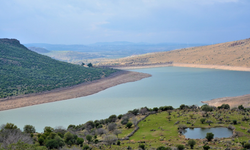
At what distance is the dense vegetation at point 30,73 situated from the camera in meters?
54.4

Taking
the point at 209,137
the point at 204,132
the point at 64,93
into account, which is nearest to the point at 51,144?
the point at 209,137

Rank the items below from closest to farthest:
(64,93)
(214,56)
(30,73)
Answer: (64,93), (30,73), (214,56)

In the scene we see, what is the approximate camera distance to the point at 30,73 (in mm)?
64875

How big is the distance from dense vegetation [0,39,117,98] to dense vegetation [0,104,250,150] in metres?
29.5

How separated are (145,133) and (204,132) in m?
6.08

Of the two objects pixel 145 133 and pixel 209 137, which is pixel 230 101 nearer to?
pixel 145 133

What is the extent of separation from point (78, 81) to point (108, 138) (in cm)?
4547

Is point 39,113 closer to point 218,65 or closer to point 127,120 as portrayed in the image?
point 127,120

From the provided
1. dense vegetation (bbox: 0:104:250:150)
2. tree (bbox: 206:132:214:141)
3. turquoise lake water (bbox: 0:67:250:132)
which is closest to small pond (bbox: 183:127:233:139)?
dense vegetation (bbox: 0:104:250:150)

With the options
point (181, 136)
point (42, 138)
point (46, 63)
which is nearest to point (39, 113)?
point (42, 138)

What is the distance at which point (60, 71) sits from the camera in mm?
72750

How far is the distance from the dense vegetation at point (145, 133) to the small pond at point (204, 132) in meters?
0.58

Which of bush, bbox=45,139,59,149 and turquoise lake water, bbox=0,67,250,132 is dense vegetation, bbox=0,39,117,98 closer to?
turquoise lake water, bbox=0,67,250,132

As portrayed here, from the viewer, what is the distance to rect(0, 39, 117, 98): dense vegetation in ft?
179
